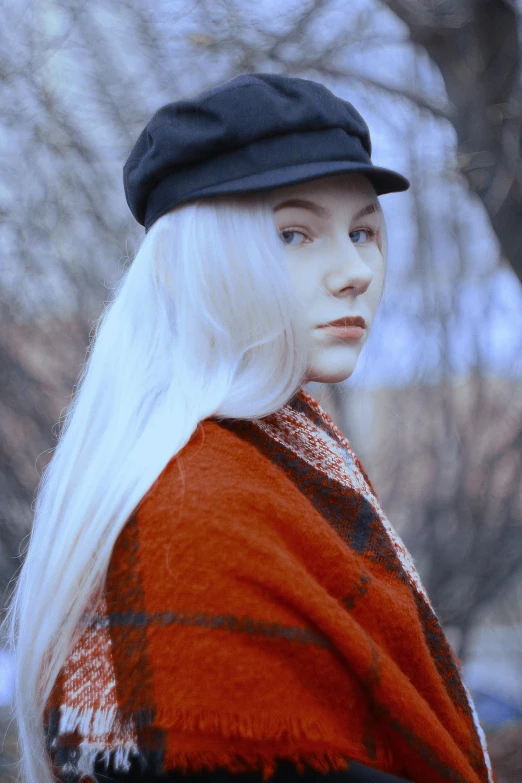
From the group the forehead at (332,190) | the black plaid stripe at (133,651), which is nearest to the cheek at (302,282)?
the forehead at (332,190)

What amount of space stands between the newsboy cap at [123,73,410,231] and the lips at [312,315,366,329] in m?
0.22

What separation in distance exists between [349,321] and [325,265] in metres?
0.10

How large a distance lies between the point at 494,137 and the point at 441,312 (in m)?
0.71

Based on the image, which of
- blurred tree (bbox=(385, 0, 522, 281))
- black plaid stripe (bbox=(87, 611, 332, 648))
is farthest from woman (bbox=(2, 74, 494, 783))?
blurred tree (bbox=(385, 0, 522, 281))

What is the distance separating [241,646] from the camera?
0.83 metres

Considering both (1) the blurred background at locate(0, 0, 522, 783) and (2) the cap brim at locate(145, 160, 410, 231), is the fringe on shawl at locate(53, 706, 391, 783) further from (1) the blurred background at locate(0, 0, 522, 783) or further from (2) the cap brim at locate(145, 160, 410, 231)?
(1) the blurred background at locate(0, 0, 522, 783)

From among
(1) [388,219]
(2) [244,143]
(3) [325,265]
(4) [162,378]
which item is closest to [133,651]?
(4) [162,378]

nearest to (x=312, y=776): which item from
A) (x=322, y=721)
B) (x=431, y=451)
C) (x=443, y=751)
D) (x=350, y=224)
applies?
(x=322, y=721)

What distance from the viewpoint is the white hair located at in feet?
3.14

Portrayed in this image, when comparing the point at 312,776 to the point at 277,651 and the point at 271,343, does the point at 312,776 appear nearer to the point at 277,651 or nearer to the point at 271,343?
the point at 277,651

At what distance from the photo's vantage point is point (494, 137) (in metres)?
2.55

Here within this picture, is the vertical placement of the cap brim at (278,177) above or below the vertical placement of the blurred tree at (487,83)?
below

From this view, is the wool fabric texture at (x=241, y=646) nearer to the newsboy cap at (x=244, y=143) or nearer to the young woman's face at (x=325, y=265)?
the young woman's face at (x=325, y=265)

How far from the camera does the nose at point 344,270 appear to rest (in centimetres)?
109
